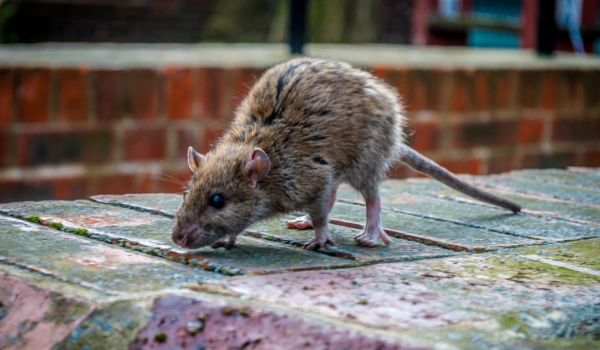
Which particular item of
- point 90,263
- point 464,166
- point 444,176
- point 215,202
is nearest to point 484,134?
point 464,166

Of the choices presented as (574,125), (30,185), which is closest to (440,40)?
(574,125)

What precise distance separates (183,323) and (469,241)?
1.40m

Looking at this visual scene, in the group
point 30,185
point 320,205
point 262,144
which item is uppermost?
point 262,144

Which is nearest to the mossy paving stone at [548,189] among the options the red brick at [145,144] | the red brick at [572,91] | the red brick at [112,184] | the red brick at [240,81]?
the red brick at [240,81]

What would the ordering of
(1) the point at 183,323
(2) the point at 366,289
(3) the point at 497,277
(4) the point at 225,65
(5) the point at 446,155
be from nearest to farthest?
(1) the point at 183,323
(2) the point at 366,289
(3) the point at 497,277
(4) the point at 225,65
(5) the point at 446,155

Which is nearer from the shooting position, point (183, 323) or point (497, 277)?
point (183, 323)

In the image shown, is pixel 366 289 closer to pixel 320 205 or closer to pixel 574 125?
pixel 320 205

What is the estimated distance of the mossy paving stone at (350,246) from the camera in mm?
2848

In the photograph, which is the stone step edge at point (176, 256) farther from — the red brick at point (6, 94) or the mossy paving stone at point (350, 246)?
the red brick at point (6, 94)

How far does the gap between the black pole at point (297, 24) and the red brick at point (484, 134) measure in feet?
4.60

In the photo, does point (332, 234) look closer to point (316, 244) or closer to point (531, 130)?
point (316, 244)

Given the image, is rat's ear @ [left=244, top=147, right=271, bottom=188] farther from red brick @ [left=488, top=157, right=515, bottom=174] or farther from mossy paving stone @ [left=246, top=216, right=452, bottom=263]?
red brick @ [left=488, top=157, right=515, bottom=174]

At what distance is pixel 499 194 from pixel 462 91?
2.77 meters

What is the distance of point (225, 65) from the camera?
5.80 metres
